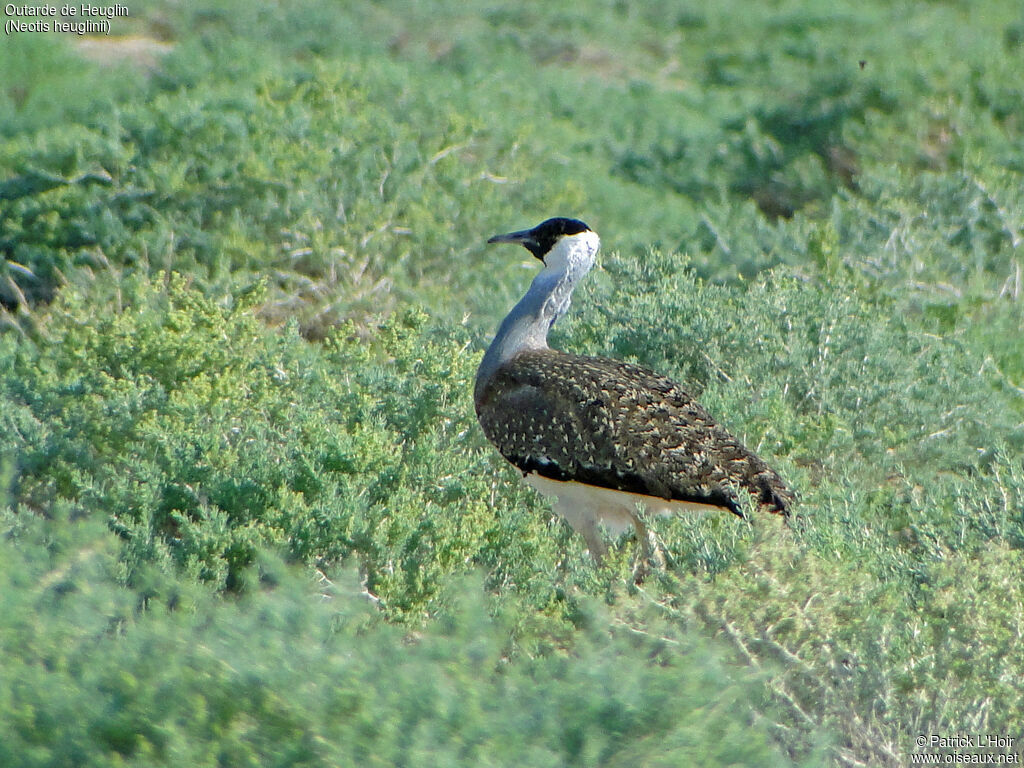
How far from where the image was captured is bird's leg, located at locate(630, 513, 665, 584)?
4715mm

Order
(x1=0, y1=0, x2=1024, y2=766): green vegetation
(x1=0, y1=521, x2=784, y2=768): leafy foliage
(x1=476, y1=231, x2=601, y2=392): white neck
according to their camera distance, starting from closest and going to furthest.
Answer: (x1=0, y1=521, x2=784, y2=768): leafy foliage, (x1=0, y1=0, x2=1024, y2=766): green vegetation, (x1=476, y1=231, x2=601, y2=392): white neck

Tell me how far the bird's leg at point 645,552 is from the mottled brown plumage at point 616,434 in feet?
0.57

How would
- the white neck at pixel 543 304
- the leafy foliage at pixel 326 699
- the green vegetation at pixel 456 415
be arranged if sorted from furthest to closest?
the white neck at pixel 543 304, the green vegetation at pixel 456 415, the leafy foliage at pixel 326 699

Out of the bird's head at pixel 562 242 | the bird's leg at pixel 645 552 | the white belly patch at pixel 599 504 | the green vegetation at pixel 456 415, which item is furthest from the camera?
the bird's head at pixel 562 242

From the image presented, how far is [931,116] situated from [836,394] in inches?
183

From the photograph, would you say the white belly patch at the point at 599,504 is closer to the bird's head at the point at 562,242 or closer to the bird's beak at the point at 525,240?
the bird's head at the point at 562,242

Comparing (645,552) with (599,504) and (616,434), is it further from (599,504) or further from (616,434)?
(616,434)

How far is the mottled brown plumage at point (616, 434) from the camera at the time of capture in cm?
477

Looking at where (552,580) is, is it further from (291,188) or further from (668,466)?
(291,188)

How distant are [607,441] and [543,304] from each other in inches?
35.9

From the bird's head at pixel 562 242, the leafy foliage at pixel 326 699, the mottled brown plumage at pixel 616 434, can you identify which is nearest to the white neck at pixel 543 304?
the bird's head at pixel 562 242

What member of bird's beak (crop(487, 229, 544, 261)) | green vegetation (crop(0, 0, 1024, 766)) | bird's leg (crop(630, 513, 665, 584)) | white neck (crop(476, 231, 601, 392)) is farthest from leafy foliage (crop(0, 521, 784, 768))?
bird's beak (crop(487, 229, 544, 261))

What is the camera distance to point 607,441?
4961 mm

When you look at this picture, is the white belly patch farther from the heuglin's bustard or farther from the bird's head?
the bird's head
